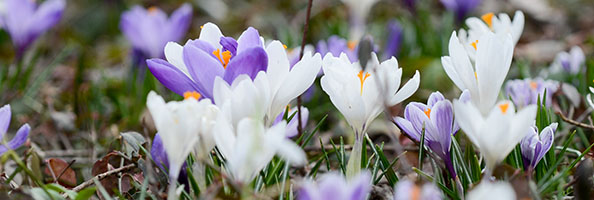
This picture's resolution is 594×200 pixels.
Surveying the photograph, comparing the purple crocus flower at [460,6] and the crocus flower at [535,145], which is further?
the purple crocus flower at [460,6]

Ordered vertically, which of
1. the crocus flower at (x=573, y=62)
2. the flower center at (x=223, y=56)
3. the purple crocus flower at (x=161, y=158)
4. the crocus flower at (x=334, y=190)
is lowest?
the crocus flower at (x=573, y=62)

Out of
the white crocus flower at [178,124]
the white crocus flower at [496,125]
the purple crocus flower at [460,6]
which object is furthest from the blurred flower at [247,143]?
the purple crocus flower at [460,6]

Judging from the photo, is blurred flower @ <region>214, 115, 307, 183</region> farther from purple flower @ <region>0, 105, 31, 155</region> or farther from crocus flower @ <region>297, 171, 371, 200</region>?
purple flower @ <region>0, 105, 31, 155</region>

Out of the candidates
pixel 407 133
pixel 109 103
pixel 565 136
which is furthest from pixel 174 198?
pixel 109 103

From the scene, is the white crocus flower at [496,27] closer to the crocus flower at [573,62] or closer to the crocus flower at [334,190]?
the crocus flower at [573,62]

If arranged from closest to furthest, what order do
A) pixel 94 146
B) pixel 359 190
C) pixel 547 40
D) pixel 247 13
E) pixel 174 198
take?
pixel 359 190
pixel 174 198
pixel 94 146
pixel 547 40
pixel 247 13

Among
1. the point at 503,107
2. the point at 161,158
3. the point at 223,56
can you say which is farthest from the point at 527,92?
the point at 161,158

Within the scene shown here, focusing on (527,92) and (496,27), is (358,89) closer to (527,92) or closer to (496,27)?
(496,27)

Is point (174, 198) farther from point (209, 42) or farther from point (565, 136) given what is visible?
point (565, 136)
